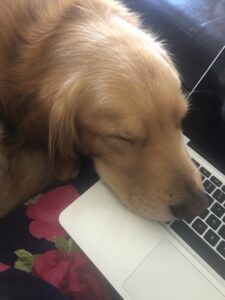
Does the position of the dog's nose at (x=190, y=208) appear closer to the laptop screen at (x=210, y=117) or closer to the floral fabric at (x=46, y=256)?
the laptop screen at (x=210, y=117)

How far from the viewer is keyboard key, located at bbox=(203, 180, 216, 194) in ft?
3.48

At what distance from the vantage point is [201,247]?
97cm

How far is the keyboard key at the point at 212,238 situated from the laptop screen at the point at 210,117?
7.1 inches

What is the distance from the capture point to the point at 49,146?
112 cm

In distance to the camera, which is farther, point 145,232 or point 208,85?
point 208,85

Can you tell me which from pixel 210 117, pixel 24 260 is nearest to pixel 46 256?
pixel 24 260

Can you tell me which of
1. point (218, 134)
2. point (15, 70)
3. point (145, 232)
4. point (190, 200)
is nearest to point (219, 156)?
point (218, 134)

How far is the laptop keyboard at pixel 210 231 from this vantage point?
3.15 feet

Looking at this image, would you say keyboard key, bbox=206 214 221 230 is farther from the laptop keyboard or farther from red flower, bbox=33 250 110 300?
red flower, bbox=33 250 110 300

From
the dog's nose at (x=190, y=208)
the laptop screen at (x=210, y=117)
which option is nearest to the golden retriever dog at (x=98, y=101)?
the dog's nose at (x=190, y=208)

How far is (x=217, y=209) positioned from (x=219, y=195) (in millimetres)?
41

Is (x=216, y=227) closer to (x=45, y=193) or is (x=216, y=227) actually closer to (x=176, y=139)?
(x=176, y=139)

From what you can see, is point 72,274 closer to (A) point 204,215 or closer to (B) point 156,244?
(B) point 156,244

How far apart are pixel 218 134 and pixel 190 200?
0.80 feet
